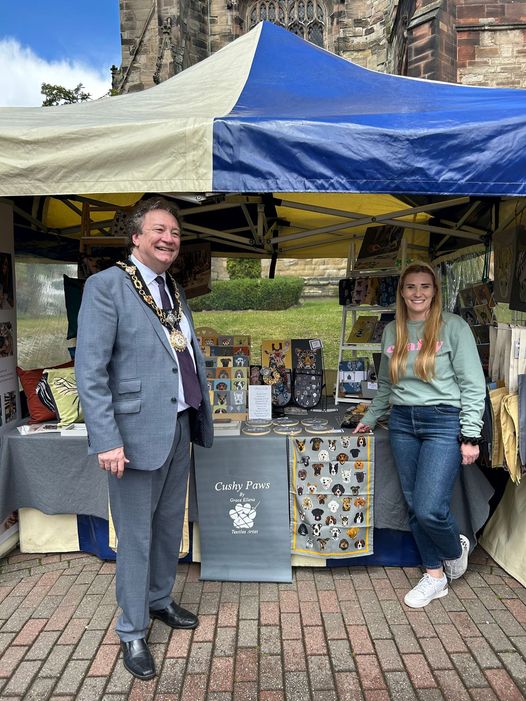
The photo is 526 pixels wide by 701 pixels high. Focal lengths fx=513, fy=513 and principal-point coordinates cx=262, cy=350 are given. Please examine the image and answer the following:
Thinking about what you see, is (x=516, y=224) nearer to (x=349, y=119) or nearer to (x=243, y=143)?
(x=349, y=119)

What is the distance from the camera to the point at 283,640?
2424mm

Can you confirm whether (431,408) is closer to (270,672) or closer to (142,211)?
(270,672)

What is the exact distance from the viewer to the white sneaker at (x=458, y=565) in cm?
280

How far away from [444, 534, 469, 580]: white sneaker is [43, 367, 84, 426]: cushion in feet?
7.43

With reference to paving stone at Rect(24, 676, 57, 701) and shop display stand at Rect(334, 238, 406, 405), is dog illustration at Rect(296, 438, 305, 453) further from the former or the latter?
paving stone at Rect(24, 676, 57, 701)

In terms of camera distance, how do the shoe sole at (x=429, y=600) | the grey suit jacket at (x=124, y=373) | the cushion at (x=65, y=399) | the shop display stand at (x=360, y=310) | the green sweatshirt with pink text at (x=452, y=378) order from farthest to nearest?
the shop display stand at (x=360, y=310)
the cushion at (x=65, y=399)
the shoe sole at (x=429, y=600)
the green sweatshirt with pink text at (x=452, y=378)
the grey suit jacket at (x=124, y=373)

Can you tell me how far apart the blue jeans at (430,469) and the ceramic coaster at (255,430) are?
28.5 inches

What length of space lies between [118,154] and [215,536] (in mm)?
2045

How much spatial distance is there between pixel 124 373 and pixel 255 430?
3.82 ft

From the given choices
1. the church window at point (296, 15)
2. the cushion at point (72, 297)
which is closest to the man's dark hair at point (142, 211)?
the cushion at point (72, 297)

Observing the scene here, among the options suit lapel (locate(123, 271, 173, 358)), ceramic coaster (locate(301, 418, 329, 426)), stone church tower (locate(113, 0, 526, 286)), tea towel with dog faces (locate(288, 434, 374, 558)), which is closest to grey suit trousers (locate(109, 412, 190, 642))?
suit lapel (locate(123, 271, 173, 358))

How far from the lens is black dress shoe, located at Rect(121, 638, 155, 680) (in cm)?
218

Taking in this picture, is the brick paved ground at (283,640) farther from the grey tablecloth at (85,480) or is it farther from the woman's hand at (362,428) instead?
the woman's hand at (362,428)

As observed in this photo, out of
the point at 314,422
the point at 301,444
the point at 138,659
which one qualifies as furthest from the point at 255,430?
the point at 138,659
